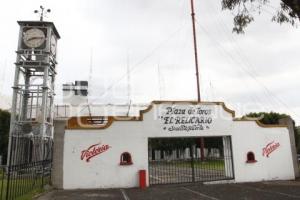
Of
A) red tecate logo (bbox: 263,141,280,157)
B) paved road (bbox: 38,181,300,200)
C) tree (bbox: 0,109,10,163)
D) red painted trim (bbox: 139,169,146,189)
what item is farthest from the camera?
tree (bbox: 0,109,10,163)

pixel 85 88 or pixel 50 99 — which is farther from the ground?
pixel 85 88

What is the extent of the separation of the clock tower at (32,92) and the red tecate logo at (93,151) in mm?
9420

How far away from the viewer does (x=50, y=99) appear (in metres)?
26.9

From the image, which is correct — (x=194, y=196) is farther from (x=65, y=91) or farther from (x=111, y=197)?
(x=65, y=91)

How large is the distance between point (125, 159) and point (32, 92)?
14.1m

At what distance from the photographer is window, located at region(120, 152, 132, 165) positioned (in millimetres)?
15273

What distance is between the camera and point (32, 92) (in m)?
26.1

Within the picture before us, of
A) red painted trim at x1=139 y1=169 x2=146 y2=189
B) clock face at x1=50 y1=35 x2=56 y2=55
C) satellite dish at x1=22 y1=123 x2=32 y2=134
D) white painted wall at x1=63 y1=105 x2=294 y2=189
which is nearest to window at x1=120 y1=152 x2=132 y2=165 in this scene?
white painted wall at x1=63 y1=105 x2=294 y2=189

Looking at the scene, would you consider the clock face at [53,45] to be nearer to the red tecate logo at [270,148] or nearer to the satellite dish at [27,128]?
the satellite dish at [27,128]

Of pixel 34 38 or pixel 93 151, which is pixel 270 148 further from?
pixel 34 38

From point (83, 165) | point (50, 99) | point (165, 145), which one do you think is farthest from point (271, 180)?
point (165, 145)

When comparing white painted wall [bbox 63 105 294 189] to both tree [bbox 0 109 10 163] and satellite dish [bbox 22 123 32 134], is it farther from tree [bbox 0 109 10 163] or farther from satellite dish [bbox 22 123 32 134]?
tree [bbox 0 109 10 163]

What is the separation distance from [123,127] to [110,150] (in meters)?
1.29

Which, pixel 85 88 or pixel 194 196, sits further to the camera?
pixel 85 88
